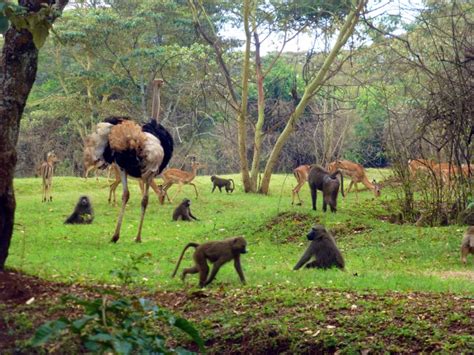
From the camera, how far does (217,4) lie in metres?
31.3

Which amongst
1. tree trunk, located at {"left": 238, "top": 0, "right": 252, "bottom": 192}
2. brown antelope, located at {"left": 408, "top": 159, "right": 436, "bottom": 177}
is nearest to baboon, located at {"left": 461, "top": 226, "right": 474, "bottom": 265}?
brown antelope, located at {"left": 408, "top": 159, "right": 436, "bottom": 177}

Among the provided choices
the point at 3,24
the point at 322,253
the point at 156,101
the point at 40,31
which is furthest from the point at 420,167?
the point at 3,24

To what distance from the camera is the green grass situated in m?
10.0

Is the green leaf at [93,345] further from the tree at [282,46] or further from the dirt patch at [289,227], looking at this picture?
the tree at [282,46]

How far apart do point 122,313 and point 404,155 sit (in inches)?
534

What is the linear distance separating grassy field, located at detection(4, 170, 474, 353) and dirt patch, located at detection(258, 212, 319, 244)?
25mm

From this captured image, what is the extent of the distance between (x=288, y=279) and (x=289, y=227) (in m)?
6.14

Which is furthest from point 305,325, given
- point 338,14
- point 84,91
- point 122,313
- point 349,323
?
point 84,91

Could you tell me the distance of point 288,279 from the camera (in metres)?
10.0

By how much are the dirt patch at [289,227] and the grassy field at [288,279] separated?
25mm

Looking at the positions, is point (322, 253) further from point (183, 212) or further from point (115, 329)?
point (183, 212)

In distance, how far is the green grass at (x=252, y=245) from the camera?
10.0 metres

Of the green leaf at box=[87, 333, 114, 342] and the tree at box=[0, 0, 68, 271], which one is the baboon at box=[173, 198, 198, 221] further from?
the green leaf at box=[87, 333, 114, 342]

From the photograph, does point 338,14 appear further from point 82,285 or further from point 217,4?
point 82,285
